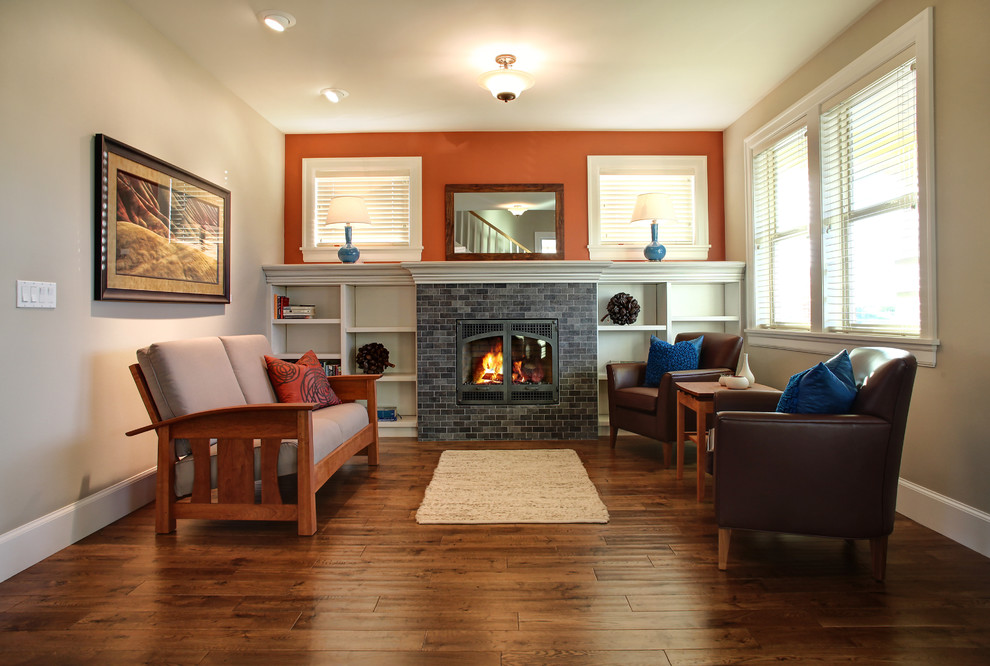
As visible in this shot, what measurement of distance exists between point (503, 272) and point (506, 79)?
1.52 metres

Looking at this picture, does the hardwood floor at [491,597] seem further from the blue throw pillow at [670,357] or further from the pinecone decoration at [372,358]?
the pinecone decoration at [372,358]

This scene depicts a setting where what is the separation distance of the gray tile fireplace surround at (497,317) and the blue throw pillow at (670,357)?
0.57 meters

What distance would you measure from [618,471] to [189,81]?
150 inches

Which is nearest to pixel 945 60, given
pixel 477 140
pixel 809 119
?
pixel 809 119

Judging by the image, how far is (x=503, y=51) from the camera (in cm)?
352

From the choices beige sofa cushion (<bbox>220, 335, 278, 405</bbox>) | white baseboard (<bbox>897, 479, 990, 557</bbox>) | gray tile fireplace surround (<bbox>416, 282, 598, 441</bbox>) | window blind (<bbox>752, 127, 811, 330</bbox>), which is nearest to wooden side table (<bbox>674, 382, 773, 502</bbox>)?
white baseboard (<bbox>897, 479, 990, 557</bbox>)

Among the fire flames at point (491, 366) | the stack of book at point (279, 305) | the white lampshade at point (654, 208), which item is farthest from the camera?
the stack of book at point (279, 305)

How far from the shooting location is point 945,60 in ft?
8.34

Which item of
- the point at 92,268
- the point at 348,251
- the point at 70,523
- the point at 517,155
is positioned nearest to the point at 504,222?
the point at 517,155

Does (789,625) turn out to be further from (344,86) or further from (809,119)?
(344,86)

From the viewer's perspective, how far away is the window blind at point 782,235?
3781 millimetres

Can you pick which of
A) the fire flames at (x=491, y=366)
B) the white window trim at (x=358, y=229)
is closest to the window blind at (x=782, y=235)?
the fire flames at (x=491, y=366)

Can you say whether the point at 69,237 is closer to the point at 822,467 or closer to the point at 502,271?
the point at 502,271

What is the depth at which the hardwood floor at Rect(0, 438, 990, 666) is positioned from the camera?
166 centimetres
